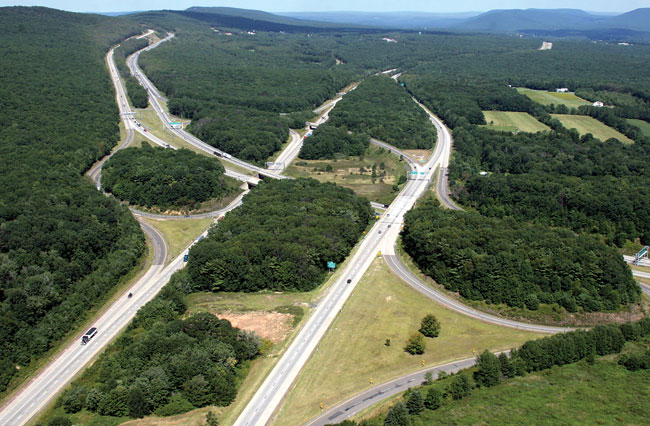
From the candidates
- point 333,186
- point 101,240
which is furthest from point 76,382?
point 333,186

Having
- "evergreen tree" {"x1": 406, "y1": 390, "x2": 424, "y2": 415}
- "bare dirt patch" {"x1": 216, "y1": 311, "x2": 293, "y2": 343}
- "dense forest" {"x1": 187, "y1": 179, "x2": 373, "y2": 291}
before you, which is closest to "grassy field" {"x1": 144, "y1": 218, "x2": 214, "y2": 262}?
"dense forest" {"x1": 187, "y1": 179, "x2": 373, "y2": 291}

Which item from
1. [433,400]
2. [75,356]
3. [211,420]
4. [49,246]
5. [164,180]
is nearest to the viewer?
[211,420]

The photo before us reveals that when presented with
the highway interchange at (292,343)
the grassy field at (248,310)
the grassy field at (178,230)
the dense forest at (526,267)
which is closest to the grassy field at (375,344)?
the highway interchange at (292,343)

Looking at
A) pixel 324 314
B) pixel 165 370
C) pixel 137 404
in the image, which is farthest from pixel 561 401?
pixel 137 404

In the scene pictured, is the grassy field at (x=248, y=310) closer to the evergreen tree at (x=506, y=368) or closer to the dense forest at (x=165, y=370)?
the dense forest at (x=165, y=370)

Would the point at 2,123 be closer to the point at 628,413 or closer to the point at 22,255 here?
the point at 22,255

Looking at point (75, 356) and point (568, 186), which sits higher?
point (568, 186)

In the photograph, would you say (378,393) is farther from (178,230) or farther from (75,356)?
(178,230)
